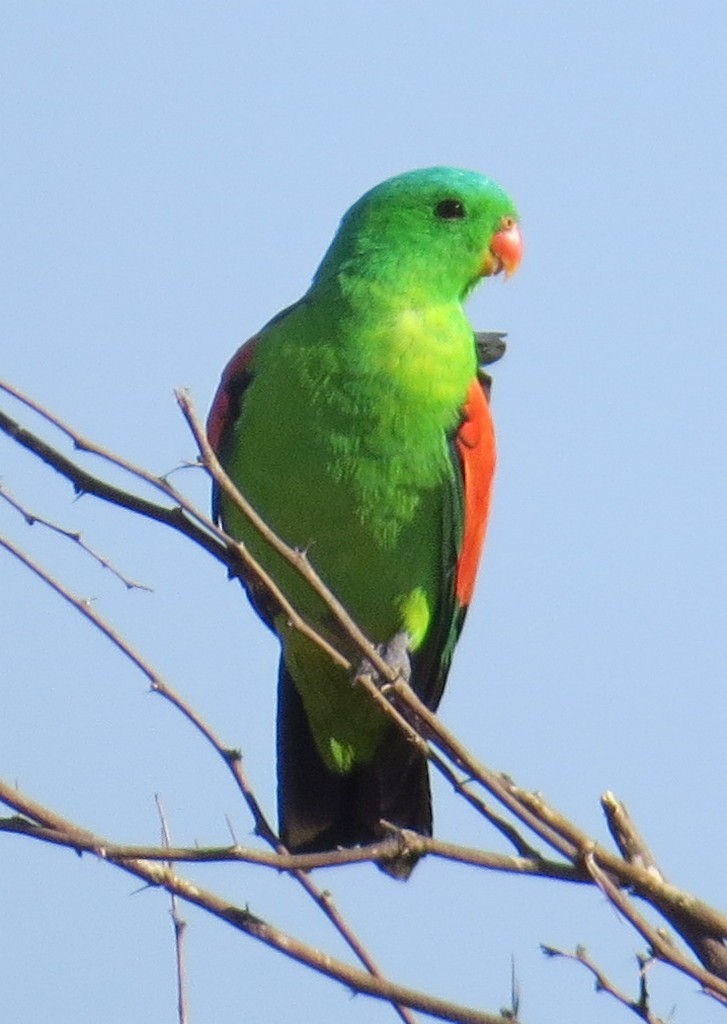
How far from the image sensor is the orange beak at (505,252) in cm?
430

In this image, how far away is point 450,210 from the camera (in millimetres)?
4270

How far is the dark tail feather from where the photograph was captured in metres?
4.15

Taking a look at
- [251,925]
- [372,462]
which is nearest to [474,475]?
[372,462]

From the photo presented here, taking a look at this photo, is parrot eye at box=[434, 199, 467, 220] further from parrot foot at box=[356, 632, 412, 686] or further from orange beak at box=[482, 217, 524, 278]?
parrot foot at box=[356, 632, 412, 686]

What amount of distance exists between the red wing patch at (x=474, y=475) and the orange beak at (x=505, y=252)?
0.44 meters

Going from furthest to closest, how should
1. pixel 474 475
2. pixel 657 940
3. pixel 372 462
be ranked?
pixel 474 475
pixel 372 462
pixel 657 940

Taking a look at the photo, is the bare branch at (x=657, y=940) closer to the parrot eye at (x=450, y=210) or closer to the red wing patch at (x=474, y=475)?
the red wing patch at (x=474, y=475)

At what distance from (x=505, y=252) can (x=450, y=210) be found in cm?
19

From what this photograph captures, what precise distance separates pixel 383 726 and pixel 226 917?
2201 millimetres

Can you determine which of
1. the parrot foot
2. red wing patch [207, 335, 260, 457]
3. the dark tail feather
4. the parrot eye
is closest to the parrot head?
the parrot eye

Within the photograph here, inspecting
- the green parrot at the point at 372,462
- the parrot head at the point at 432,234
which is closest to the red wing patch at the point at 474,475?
the green parrot at the point at 372,462

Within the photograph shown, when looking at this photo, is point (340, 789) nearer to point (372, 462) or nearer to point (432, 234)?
point (372, 462)

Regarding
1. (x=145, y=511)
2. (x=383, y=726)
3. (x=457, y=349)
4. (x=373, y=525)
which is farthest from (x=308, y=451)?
(x=145, y=511)

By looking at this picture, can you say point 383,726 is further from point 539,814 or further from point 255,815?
point 539,814
